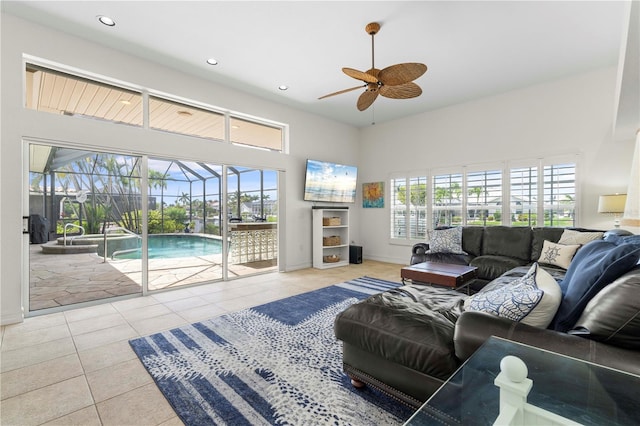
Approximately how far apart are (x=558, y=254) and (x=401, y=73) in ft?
9.85

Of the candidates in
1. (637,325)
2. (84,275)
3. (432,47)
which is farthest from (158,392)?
(432,47)

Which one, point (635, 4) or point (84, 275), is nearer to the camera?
point (635, 4)

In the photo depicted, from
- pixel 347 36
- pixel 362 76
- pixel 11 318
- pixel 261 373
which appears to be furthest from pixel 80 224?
pixel 347 36

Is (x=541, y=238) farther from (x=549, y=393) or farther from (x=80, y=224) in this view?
(x=80, y=224)

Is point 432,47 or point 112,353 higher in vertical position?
point 432,47

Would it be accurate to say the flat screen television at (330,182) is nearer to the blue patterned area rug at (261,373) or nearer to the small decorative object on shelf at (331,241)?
the small decorative object on shelf at (331,241)

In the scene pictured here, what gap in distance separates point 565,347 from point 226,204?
454cm

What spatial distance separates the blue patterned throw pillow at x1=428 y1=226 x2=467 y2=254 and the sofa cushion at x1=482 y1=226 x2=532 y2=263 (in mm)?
370

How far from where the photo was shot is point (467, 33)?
129 inches

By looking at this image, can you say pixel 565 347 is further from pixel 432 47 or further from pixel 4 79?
pixel 4 79

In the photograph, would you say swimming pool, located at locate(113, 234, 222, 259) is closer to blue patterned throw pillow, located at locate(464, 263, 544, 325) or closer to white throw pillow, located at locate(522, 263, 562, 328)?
blue patterned throw pillow, located at locate(464, 263, 544, 325)

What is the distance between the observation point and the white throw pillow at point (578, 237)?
3596mm

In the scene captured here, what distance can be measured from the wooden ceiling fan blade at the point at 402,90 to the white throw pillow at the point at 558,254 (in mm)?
2660

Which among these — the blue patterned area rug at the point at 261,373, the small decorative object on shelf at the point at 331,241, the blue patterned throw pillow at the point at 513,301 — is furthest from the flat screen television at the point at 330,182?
the blue patterned throw pillow at the point at 513,301
